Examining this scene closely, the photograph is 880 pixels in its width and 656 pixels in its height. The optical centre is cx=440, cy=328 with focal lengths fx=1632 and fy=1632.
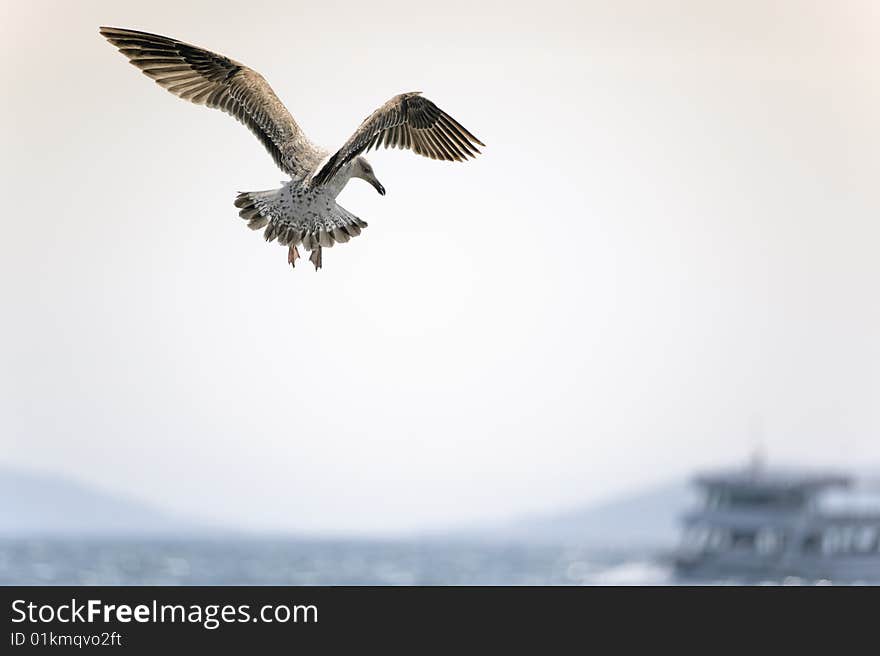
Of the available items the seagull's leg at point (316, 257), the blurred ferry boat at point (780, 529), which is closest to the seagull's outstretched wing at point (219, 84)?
the seagull's leg at point (316, 257)

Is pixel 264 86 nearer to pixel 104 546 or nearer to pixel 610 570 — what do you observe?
pixel 610 570

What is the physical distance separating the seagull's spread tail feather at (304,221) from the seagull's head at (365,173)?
30 cm

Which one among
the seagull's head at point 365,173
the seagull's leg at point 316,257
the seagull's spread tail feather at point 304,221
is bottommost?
the seagull's leg at point 316,257

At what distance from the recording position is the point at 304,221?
42.1 feet

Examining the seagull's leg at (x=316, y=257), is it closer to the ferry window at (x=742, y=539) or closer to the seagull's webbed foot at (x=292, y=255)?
the seagull's webbed foot at (x=292, y=255)

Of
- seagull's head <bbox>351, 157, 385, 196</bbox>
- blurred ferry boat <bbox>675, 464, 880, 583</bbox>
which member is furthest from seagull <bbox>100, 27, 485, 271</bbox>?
blurred ferry boat <bbox>675, 464, 880, 583</bbox>

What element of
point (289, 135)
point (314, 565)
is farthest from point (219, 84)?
point (314, 565)

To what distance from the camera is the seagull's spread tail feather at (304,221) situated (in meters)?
12.8

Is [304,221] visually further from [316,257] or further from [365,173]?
[365,173]

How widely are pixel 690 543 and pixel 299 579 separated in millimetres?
25292

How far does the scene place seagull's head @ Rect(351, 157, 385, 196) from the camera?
12.8 metres

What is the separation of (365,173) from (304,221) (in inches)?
24.2

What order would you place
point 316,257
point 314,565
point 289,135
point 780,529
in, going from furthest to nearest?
point 314,565
point 780,529
point 289,135
point 316,257
